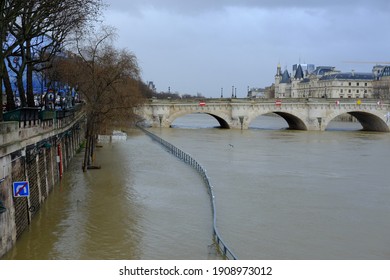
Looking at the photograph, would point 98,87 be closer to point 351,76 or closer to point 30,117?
point 30,117

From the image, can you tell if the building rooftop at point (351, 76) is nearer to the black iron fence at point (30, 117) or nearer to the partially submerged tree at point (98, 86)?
the partially submerged tree at point (98, 86)

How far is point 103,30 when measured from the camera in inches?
1297

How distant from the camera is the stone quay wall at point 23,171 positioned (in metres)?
15.2

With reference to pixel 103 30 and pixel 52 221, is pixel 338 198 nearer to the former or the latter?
pixel 52 221

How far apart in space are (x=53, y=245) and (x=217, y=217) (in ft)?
21.9

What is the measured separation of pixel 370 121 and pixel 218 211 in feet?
220

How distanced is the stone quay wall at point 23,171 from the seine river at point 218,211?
0.54 m

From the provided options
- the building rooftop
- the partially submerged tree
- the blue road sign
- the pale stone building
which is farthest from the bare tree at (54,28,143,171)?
the building rooftop

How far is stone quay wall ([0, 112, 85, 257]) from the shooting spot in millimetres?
15227

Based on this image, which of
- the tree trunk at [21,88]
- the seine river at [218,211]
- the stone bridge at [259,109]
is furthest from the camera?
the stone bridge at [259,109]

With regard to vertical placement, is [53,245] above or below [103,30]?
below

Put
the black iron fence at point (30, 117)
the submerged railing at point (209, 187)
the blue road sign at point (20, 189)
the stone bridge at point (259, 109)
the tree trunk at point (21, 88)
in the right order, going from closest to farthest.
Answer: the submerged railing at point (209, 187) → the blue road sign at point (20, 189) → the black iron fence at point (30, 117) → the tree trunk at point (21, 88) → the stone bridge at point (259, 109)

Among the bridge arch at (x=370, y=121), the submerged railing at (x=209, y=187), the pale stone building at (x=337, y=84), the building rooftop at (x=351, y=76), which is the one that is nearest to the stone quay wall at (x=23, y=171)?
the submerged railing at (x=209, y=187)

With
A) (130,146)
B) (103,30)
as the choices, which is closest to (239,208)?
(103,30)
